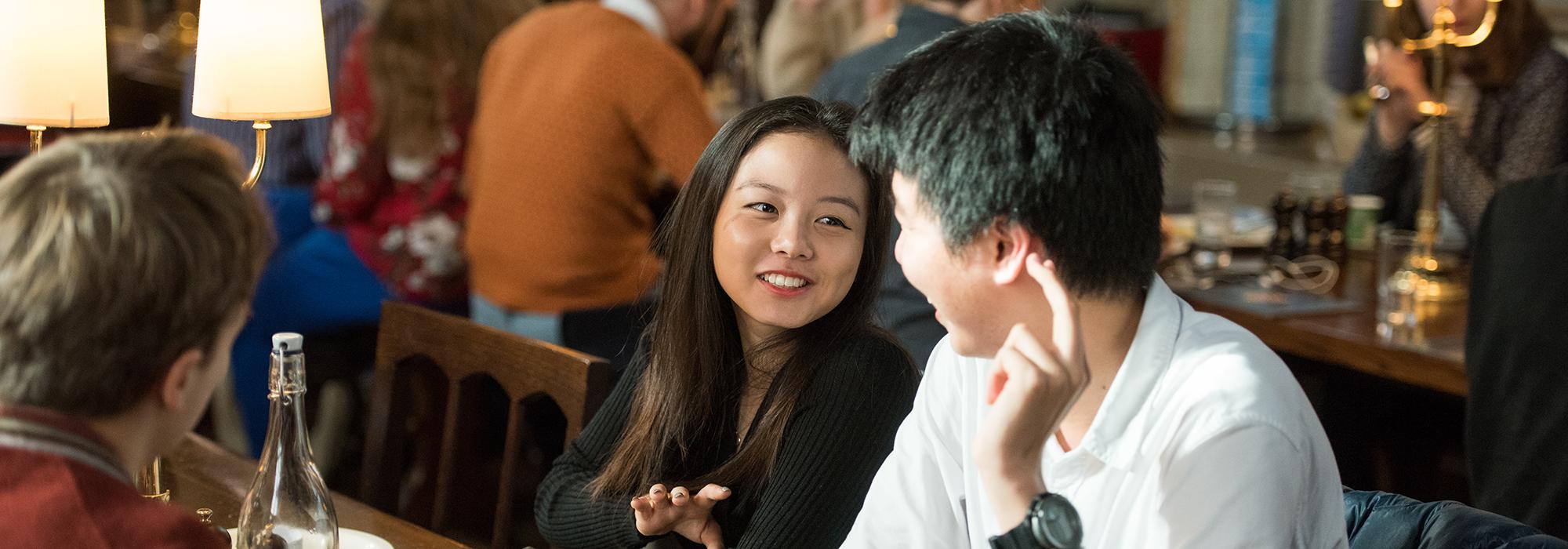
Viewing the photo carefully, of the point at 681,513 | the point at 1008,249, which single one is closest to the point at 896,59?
the point at 681,513

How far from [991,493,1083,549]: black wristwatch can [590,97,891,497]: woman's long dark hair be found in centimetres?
59

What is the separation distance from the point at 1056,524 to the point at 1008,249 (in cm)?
22

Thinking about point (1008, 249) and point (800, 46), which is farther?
point (800, 46)

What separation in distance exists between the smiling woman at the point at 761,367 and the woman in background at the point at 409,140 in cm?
170

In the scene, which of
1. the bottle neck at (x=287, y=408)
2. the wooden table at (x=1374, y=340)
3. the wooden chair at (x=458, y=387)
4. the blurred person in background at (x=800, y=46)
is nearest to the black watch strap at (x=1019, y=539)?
the bottle neck at (x=287, y=408)

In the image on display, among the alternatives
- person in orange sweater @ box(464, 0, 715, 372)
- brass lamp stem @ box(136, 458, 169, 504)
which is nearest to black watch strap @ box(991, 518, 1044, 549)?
brass lamp stem @ box(136, 458, 169, 504)

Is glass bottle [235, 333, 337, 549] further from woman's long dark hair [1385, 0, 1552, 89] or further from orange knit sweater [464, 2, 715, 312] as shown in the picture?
woman's long dark hair [1385, 0, 1552, 89]

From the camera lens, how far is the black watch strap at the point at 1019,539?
3.45 feet

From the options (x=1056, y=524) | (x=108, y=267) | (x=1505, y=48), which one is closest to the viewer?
(x=108, y=267)

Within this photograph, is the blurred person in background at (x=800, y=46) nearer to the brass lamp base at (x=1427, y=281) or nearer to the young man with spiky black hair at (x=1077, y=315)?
the brass lamp base at (x=1427, y=281)

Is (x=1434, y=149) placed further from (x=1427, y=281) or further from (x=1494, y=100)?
(x=1494, y=100)

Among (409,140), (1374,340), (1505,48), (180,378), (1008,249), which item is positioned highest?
(1505,48)

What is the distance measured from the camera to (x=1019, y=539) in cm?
106

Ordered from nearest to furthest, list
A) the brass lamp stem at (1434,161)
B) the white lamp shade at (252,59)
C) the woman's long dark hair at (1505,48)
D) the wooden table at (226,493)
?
the white lamp shade at (252,59)
the wooden table at (226,493)
the brass lamp stem at (1434,161)
the woman's long dark hair at (1505,48)
